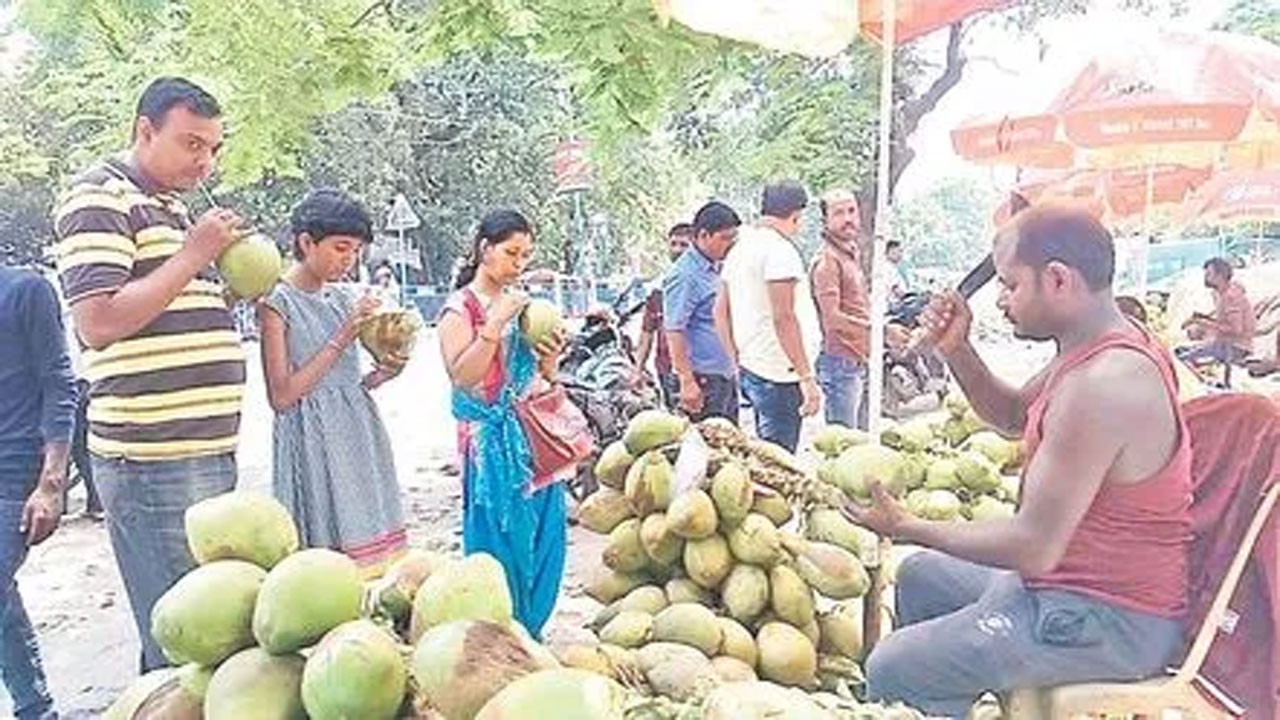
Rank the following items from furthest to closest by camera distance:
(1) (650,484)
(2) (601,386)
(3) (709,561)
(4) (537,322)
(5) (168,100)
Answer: (2) (601,386)
(4) (537,322)
(1) (650,484)
(3) (709,561)
(5) (168,100)

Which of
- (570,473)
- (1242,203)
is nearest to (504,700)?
(570,473)

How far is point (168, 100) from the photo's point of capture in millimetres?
2752

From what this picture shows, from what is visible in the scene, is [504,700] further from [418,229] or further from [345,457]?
[418,229]

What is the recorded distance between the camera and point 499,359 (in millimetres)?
3633

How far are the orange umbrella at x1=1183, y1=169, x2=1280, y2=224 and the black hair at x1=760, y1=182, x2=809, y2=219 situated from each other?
707cm

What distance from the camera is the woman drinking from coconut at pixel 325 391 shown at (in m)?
3.31

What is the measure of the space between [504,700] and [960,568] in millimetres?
1743

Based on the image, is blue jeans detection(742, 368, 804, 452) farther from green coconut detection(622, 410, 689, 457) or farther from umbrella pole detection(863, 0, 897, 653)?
green coconut detection(622, 410, 689, 457)

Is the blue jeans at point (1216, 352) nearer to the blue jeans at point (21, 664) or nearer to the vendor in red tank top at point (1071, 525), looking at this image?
the vendor in red tank top at point (1071, 525)

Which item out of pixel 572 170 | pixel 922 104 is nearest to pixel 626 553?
pixel 922 104

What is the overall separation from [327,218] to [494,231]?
1.83ft

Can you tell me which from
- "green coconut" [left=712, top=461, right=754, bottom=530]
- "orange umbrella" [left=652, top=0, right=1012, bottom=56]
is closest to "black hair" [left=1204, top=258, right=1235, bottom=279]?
"orange umbrella" [left=652, top=0, right=1012, bottom=56]

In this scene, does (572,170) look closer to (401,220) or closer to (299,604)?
(401,220)

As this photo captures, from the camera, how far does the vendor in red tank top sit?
2176 millimetres
